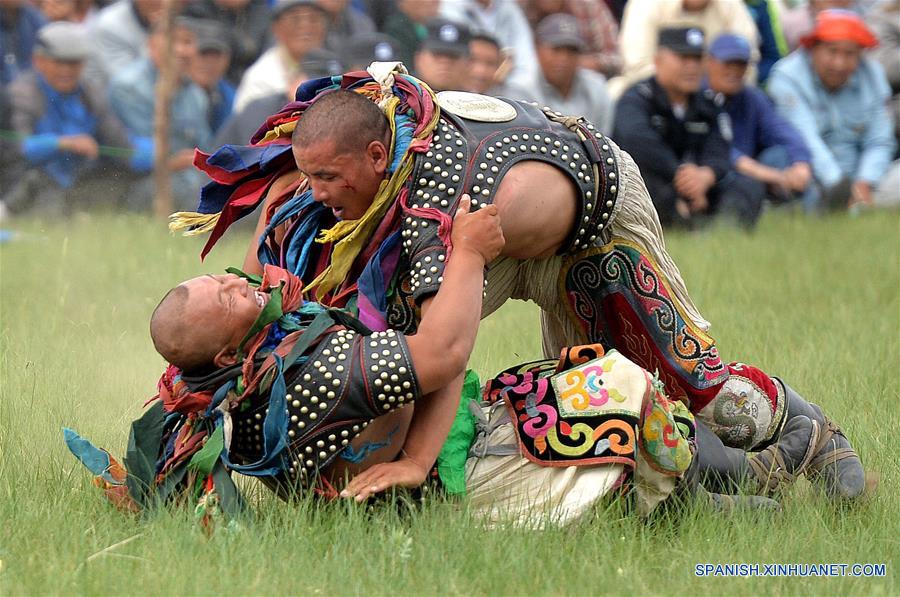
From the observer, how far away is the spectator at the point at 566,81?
10.1 m

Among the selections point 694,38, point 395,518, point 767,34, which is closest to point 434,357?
point 395,518

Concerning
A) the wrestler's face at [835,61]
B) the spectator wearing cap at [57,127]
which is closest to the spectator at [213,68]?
the spectator wearing cap at [57,127]

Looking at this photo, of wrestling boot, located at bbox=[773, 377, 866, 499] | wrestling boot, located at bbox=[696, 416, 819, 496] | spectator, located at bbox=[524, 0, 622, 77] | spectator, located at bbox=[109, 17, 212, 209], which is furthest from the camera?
spectator, located at bbox=[524, 0, 622, 77]

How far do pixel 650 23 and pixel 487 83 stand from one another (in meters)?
1.34

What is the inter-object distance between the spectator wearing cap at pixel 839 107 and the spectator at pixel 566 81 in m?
1.46

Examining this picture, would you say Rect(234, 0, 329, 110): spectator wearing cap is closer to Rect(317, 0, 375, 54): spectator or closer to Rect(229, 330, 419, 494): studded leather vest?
Rect(317, 0, 375, 54): spectator

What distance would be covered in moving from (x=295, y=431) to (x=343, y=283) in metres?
0.56

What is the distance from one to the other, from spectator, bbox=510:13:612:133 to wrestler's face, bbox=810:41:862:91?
1.70 meters

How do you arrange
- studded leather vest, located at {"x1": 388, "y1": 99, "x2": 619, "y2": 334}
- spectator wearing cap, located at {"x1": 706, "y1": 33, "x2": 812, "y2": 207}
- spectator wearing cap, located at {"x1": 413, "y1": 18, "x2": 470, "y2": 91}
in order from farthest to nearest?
spectator wearing cap, located at {"x1": 706, "y1": 33, "x2": 812, "y2": 207} → spectator wearing cap, located at {"x1": 413, "y1": 18, "x2": 470, "y2": 91} → studded leather vest, located at {"x1": 388, "y1": 99, "x2": 619, "y2": 334}

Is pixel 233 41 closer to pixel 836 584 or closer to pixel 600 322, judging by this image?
pixel 600 322

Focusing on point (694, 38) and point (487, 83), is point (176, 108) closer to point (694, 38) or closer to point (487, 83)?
point (487, 83)

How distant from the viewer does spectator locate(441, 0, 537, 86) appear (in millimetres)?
10289

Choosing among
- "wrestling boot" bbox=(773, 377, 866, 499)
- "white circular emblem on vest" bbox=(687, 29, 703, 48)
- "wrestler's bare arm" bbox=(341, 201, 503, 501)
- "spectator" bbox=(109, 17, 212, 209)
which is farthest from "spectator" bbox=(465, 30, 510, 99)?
"wrestler's bare arm" bbox=(341, 201, 503, 501)

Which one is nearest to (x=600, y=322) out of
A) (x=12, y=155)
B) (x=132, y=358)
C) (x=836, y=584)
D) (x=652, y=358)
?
(x=652, y=358)
